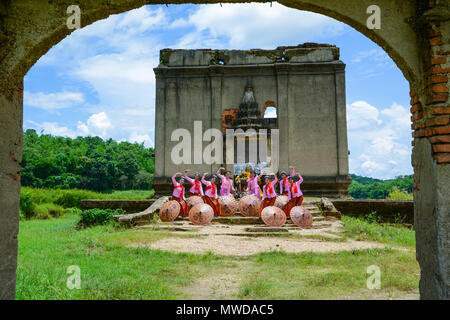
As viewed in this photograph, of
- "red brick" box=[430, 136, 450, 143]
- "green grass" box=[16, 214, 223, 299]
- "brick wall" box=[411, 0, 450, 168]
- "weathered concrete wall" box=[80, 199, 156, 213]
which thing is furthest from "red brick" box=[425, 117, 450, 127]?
"weathered concrete wall" box=[80, 199, 156, 213]

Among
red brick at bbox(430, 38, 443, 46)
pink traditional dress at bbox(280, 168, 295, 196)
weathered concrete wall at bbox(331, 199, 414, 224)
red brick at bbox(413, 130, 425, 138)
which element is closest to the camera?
red brick at bbox(430, 38, 443, 46)

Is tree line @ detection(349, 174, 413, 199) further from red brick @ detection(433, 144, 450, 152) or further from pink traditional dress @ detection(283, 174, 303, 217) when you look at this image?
red brick @ detection(433, 144, 450, 152)

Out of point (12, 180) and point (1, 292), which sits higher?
point (12, 180)

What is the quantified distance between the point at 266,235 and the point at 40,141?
47.2m

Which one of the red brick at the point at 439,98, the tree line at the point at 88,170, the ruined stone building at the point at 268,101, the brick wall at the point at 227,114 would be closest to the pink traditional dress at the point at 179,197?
the ruined stone building at the point at 268,101

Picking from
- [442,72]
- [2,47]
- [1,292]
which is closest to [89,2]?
[2,47]

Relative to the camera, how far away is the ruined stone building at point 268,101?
18.1m

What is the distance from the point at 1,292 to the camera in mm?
3590

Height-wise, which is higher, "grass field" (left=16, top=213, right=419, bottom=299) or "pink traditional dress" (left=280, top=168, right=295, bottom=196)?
"pink traditional dress" (left=280, top=168, right=295, bottom=196)

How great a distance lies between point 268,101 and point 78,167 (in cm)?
2835

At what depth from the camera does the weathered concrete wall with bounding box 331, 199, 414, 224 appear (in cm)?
1226

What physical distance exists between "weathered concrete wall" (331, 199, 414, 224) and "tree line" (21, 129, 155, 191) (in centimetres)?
2831

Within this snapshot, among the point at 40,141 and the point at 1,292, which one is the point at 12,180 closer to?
the point at 1,292

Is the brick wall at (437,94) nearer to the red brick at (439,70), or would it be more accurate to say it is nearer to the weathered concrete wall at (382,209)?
the red brick at (439,70)
